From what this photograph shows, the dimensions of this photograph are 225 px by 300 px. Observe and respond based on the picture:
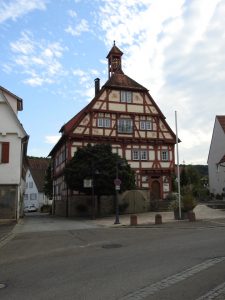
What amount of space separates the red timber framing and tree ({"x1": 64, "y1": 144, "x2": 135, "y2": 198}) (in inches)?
298

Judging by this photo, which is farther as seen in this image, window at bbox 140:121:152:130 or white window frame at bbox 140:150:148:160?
window at bbox 140:121:152:130

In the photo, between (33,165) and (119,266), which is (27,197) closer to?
(33,165)

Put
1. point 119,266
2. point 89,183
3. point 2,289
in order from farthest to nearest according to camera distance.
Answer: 1. point 89,183
2. point 119,266
3. point 2,289

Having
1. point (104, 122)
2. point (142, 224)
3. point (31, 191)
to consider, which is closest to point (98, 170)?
point (142, 224)

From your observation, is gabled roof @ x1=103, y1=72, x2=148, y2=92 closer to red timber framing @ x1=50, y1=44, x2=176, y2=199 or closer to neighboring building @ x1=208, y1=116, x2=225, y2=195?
red timber framing @ x1=50, y1=44, x2=176, y2=199

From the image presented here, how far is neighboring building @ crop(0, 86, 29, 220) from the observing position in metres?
33.2

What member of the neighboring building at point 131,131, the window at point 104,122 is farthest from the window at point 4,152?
the window at point 104,122

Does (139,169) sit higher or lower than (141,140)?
lower

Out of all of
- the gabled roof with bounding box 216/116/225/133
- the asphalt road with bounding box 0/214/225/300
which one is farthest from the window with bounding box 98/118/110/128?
the asphalt road with bounding box 0/214/225/300

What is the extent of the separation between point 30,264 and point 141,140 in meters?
→ 38.6

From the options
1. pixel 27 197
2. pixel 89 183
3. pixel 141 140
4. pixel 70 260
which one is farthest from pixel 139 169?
pixel 27 197

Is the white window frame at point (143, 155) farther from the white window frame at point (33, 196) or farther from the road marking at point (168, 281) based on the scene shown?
the white window frame at point (33, 196)

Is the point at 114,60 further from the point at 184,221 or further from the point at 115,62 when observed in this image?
the point at 184,221

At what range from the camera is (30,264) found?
41.7 feet
